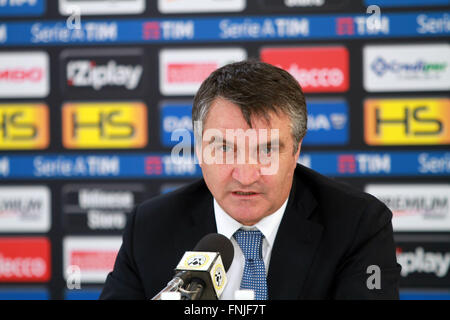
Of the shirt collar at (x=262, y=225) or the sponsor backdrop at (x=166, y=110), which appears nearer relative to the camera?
the shirt collar at (x=262, y=225)

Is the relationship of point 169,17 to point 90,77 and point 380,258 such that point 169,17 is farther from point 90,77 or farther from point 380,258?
point 380,258

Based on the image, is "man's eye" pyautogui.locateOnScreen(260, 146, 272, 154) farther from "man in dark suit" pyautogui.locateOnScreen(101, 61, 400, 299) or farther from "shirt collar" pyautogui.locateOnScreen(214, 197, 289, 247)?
"shirt collar" pyautogui.locateOnScreen(214, 197, 289, 247)

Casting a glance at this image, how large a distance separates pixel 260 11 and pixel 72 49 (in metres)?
1.00

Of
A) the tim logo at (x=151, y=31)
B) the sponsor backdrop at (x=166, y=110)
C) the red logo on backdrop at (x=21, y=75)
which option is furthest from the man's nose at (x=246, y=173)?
the red logo on backdrop at (x=21, y=75)

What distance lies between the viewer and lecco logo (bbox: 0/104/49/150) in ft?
9.12

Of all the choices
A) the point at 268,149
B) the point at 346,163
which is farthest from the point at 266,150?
the point at 346,163

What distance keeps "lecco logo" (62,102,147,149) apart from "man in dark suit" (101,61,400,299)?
3.74ft

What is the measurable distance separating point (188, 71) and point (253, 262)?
154 cm

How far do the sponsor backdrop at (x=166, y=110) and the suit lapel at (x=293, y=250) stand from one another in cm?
120

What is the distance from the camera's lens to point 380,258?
1.43m

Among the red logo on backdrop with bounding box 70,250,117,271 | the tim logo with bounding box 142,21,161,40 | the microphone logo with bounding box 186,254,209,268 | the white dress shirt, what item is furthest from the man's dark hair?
the red logo on backdrop with bounding box 70,250,117,271

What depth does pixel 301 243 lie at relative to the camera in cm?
144

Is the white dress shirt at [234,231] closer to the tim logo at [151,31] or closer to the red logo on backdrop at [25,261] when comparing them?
the tim logo at [151,31]

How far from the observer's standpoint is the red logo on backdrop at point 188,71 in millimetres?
2697
